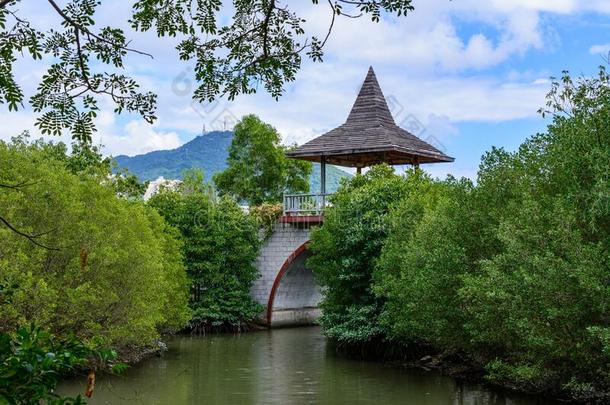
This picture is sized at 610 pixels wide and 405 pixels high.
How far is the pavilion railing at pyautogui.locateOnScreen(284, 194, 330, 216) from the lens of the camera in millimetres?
23355

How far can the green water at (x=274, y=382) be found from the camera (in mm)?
12852

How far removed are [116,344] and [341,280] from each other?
5405 mm

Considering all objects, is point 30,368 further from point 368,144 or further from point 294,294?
point 294,294

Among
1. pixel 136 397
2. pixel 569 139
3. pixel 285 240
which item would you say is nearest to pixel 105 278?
pixel 136 397

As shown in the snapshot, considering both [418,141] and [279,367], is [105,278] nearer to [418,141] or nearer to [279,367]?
[279,367]

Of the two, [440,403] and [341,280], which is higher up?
[341,280]

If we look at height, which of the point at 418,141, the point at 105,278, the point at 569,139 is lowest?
the point at 105,278

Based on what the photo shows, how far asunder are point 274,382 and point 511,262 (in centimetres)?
586

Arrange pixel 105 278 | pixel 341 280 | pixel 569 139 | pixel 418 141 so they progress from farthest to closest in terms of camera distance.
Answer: pixel 418 141 < pixel 341 280 < pixel 105 278 < pixel 569 139

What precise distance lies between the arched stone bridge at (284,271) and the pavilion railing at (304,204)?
0.66 ft

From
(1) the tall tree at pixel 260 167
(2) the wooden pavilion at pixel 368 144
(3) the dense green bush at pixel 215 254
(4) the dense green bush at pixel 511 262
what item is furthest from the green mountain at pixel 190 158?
(4) the dense green bush at pixel 511 262

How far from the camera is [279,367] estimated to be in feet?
55.0

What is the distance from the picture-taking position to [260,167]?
34312mm

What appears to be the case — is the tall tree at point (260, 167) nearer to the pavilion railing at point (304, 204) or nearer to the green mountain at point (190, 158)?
the pavilion railing at point (304, 204)
